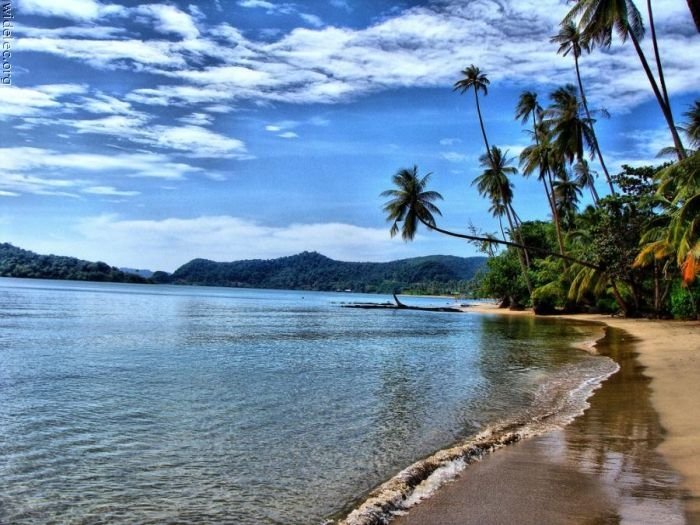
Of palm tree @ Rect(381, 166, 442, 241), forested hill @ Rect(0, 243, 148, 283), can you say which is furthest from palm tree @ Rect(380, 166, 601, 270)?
forested hill @ Rect(0, 243, 148, 283)

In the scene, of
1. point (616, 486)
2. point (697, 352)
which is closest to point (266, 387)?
point (616, 486)

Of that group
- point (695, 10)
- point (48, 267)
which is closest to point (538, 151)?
point (695, 10)

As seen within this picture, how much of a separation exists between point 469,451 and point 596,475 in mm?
1555

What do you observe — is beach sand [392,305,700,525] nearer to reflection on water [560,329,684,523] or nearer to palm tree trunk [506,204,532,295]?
reflection on water [560,329,684,523]

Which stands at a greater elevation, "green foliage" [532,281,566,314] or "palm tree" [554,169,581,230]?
"palm tree" [554,169,581,230]

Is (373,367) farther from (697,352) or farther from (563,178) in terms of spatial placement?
(563,178)

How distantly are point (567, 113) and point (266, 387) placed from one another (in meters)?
31.3

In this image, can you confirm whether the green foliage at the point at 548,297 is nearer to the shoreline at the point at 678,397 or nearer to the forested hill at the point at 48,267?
the shoreline at the point at 678,397

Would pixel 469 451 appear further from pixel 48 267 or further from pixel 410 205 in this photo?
pixel 48 267

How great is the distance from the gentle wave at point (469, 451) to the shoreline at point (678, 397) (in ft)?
4.29

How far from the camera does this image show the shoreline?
5563 mm

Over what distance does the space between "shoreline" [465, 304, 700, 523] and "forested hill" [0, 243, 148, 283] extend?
149m

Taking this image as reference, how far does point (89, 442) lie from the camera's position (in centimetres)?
729

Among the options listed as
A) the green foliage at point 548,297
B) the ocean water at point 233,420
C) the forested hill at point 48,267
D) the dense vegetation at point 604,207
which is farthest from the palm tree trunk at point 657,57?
the forested hill at point 48,267
